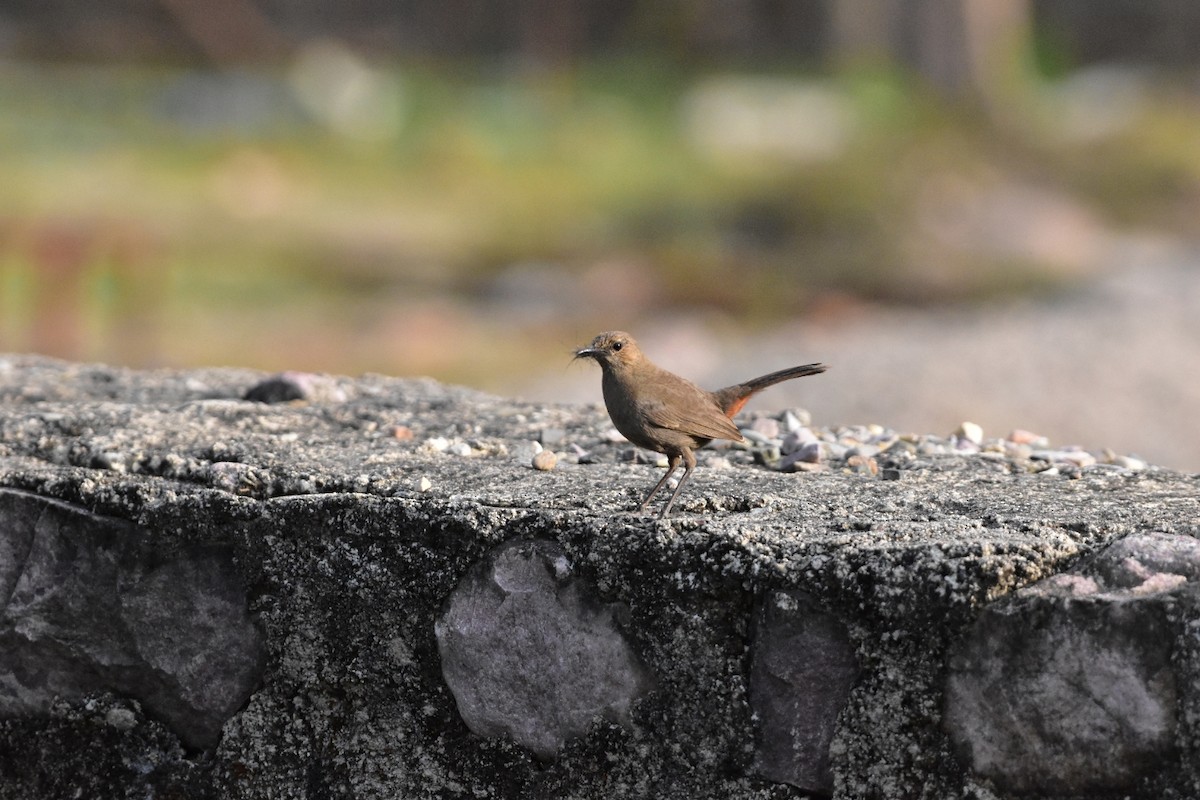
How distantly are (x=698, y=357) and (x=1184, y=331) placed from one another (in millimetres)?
2948

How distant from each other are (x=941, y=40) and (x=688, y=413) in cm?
1336

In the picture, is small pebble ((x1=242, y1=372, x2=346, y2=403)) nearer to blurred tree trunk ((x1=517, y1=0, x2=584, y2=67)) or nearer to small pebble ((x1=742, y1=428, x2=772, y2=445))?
small pebble ((x1=742, y1=428, x2=772, y2=445))

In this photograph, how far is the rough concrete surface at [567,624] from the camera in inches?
77.7

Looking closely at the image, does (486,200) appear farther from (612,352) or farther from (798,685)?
(798,685)

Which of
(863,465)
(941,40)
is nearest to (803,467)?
(863,465)

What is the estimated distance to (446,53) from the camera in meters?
15.8

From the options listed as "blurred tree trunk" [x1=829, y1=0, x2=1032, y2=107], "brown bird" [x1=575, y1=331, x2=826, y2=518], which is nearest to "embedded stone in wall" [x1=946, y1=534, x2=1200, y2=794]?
Result: "brown bird" [x1=575, y1=331, x2=826, y2=518]

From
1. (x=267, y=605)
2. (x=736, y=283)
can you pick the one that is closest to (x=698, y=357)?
(x=736, y=283)

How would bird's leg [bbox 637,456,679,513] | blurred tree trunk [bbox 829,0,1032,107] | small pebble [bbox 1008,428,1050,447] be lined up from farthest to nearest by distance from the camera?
blurred tree trunk [bbox 829,0,1032,107] → small pebble [bbox 1008,428,1050,447] → bird's leg [bbox 637,456,679,513]

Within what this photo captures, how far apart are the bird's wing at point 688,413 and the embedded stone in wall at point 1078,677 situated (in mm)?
679

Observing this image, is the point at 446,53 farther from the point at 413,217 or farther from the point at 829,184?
the point at 829,184

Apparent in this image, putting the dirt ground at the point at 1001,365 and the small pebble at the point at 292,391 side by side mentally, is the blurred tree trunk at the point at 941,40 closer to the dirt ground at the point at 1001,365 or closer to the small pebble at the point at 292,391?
the dirt ground at the point at 1001,365

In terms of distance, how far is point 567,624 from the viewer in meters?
2.21

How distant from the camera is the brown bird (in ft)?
8.20
